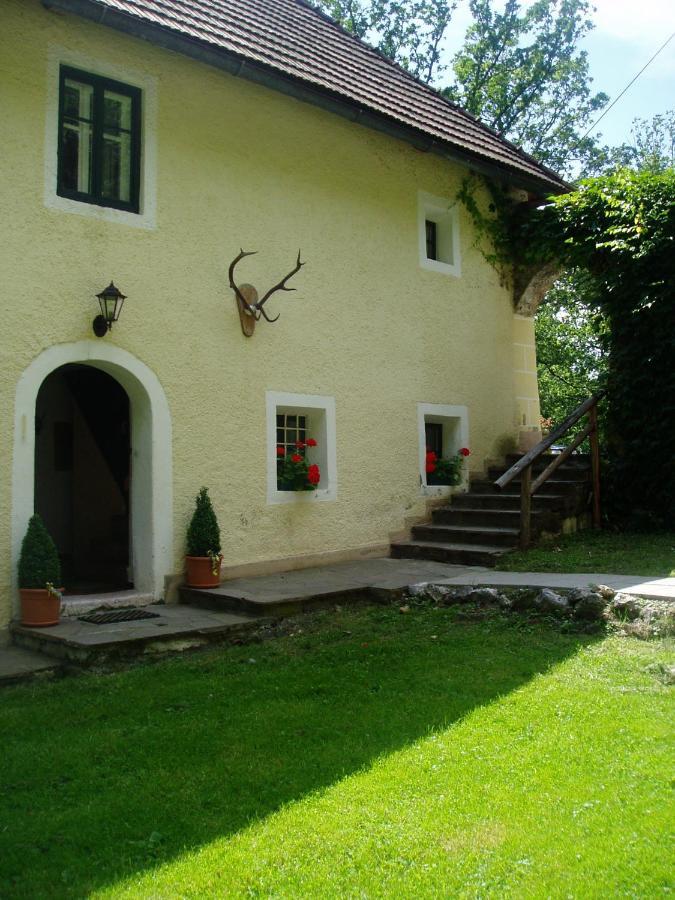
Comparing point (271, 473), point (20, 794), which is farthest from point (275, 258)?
point (20, 794)

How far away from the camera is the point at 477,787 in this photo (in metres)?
3.55

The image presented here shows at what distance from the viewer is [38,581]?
21.2 feet

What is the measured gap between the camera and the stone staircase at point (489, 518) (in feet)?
29.8

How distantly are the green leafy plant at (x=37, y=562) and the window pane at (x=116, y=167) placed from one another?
3.09 metres

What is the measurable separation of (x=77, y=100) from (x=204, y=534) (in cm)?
395

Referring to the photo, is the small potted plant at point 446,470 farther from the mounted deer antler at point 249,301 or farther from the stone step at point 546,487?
the mounted deer antler at point 249,301

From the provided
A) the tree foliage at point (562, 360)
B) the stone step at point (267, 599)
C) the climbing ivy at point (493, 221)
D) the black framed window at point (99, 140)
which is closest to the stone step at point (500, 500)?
the stone step at point (267, 599)

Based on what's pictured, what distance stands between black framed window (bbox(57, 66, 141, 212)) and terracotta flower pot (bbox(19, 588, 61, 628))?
3.33 meters

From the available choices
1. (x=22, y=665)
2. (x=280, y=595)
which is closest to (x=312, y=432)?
(x=280, y=595)

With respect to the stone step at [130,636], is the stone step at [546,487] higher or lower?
higher

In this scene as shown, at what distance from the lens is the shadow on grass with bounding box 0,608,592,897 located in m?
3.26

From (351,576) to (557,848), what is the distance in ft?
17.7

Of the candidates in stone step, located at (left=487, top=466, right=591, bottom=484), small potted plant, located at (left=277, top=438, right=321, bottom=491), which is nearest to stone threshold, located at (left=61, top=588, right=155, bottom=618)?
small potted plant, located at (left=277, top=438, right=321, bottom=491)

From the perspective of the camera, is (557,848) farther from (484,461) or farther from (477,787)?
(484,461)
